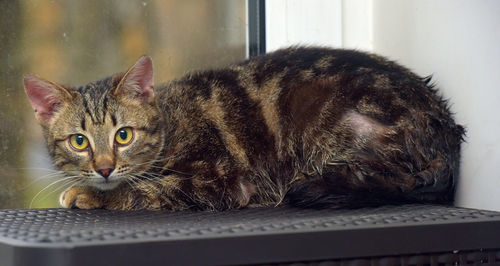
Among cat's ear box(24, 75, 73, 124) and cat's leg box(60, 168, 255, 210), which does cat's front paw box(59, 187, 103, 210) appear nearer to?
cat's leg box(60, 168, 255, 210)

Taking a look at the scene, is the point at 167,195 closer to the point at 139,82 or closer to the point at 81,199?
the point at 81,199

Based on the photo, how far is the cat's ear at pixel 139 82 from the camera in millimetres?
1544

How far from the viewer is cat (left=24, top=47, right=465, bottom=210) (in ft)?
4.65

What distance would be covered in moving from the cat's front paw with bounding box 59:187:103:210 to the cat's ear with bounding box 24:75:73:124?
23 centimetres

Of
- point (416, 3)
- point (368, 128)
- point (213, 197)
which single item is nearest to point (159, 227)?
point (213, 197)

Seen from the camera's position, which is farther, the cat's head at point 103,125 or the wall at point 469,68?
the cat's head at point 103,125

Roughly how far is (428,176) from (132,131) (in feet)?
2.62

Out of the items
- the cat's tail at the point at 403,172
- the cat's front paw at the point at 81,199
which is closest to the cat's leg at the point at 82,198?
the cat's front paw at the point at 81,199

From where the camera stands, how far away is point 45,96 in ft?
4.99

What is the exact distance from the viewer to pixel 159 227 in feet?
3.31

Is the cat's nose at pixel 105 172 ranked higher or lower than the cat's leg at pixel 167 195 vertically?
higher

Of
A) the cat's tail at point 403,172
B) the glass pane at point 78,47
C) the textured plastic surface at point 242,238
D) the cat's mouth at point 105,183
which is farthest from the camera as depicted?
the glass pane at point 78,47

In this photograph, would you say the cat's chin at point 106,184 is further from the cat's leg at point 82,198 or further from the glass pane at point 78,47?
the glass pane at point 78,47

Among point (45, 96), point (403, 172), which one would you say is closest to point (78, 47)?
point (45, 96)
